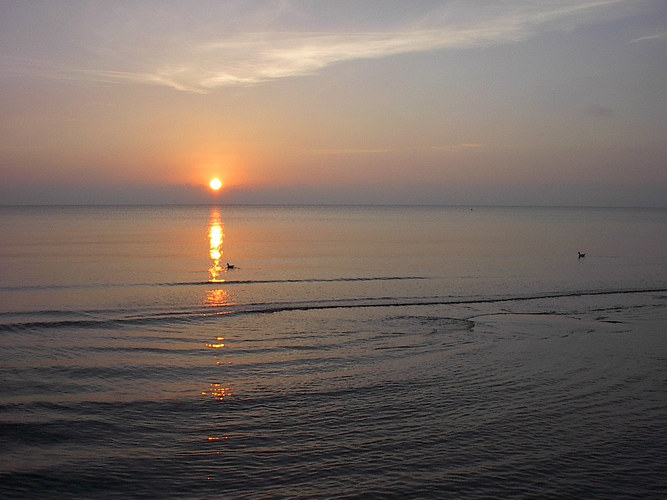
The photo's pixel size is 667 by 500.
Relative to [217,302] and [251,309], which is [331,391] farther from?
[217,302]

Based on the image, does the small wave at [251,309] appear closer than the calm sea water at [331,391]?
No

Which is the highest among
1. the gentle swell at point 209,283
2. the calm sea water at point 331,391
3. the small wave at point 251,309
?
the gentle swell at point 209,283

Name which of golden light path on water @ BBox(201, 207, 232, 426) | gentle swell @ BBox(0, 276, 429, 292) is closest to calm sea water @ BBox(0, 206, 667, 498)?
golden light path on water @ BBox(201, 207, 232, 426)

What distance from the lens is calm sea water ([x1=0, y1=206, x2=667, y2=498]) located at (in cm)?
1141

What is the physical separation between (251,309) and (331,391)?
13.1 metres

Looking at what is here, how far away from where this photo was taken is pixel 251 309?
28781 mm

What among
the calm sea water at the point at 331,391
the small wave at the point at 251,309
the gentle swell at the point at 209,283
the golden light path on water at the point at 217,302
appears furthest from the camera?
the gentle swell at the point at 209,283

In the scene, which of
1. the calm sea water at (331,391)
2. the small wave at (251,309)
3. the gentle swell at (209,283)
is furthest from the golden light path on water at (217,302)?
the small wave at (251,309)

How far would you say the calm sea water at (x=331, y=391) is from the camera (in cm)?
1141

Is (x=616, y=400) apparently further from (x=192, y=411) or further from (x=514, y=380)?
(x=192, y=411)

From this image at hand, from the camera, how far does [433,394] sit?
16094mm

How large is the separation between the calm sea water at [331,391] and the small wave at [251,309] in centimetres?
19

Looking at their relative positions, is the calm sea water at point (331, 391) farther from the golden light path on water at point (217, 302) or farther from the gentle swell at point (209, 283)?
the gentle swell at point (209, 283)

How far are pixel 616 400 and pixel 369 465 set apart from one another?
7.72 meters
